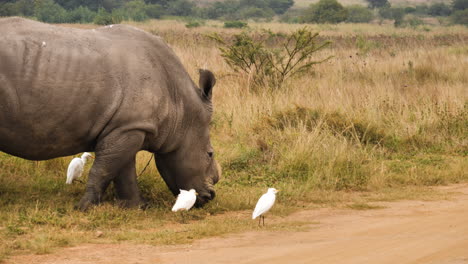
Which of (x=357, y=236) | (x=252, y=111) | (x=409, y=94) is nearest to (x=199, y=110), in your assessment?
(x=357, y=236)

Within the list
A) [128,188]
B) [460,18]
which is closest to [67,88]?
[128,188]

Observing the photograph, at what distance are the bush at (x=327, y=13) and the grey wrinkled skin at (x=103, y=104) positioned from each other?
4234cm

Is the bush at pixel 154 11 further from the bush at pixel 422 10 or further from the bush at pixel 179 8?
the bush at pixel 422 10

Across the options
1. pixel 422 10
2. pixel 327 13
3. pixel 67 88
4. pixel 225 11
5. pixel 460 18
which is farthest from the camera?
pixel 422 10

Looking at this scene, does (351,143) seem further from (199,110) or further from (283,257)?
(283,257)

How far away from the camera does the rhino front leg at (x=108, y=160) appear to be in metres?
6.65

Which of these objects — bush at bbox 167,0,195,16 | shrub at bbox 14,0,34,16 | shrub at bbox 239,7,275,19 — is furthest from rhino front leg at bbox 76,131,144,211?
shrub at bbox 239,7,275,19

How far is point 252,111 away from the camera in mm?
11266

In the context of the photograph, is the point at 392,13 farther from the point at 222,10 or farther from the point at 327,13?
the point at 222,10

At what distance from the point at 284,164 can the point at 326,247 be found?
11.9 ft

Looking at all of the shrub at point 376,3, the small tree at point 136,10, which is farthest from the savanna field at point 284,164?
the shrub at point 376,3

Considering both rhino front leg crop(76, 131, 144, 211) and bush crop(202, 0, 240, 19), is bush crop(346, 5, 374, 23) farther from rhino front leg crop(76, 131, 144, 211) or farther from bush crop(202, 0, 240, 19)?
rhino front leg crop(76, 131, 144, 211)

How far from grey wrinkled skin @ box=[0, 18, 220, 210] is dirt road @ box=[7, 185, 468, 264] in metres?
1.18

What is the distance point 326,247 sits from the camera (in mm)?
5500
